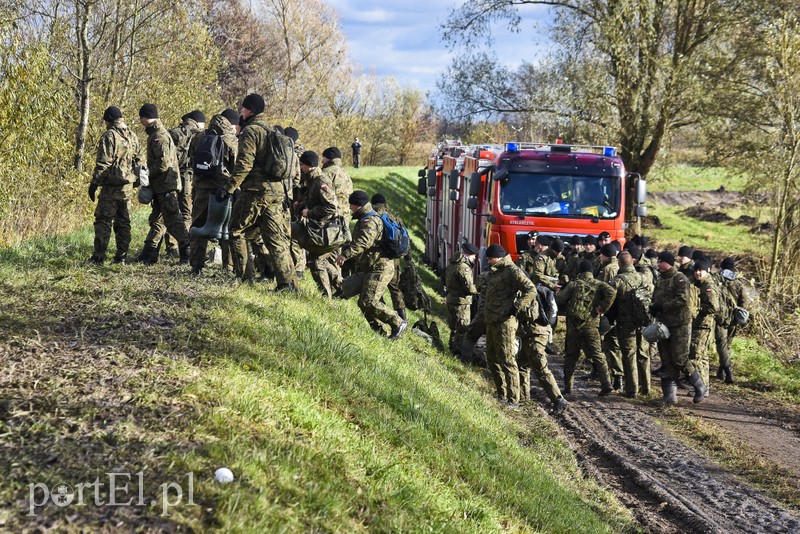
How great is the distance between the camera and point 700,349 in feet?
39.3

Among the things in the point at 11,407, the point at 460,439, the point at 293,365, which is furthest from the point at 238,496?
the point at 460,439

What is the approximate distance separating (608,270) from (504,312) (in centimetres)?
319

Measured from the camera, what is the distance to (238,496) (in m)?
4.19

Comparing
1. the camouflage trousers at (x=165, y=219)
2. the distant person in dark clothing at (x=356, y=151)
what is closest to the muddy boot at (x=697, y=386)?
the camouflage trousers at (x=165, y=219)

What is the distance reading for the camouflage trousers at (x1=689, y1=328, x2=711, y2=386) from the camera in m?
12.0

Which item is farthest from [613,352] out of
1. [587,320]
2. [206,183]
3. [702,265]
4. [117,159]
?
[117,159]

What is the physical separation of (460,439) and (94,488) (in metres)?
3.78

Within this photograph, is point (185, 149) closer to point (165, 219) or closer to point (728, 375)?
point (165, 219)

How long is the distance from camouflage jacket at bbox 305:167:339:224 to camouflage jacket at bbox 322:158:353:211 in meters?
1.76

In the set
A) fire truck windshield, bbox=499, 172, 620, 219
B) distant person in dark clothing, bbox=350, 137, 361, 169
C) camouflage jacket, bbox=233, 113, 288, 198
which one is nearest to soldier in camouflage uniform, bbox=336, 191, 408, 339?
camouflage jacket, bbox=233, 113, 288, 198

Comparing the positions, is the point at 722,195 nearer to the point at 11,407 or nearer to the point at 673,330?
the point at 673,330

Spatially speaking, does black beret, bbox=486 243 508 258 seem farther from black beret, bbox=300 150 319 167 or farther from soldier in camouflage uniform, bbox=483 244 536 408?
black beret, bbox=300 150 319 167

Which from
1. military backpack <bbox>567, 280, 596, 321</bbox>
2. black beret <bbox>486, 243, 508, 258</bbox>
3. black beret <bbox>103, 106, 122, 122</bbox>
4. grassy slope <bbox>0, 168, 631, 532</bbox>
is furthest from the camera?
military backpack <bbox>567, 280, 596, 321</bbox>

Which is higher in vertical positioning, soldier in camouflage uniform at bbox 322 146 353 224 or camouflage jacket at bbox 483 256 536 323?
soldier in camouflage uniform at bbox 322 146 353 224
